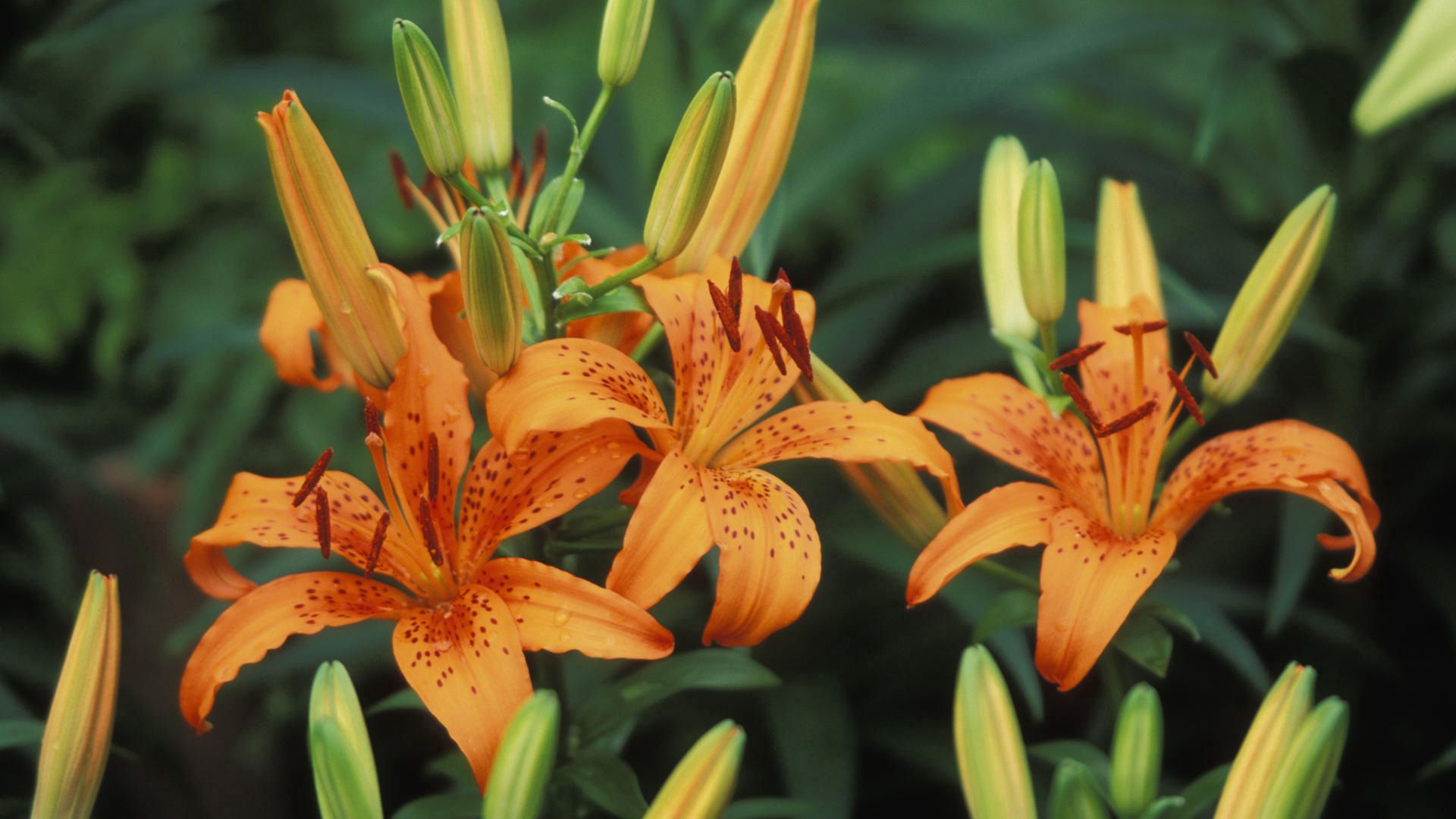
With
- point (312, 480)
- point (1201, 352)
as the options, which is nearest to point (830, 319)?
point (1201, 352)

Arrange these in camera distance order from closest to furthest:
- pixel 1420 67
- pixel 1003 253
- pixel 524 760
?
1. pixel 524 760
2. pixel 1420 67
3. pixel 1003 253

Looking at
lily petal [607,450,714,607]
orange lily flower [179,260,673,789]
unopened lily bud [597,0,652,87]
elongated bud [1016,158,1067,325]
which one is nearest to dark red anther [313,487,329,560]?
orange lily flower [179,260,673,789]

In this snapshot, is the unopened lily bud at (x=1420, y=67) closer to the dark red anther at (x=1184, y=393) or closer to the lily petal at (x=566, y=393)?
the dark red anther at (x=1184, y=393)

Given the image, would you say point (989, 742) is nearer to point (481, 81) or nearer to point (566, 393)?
point (566, 393)

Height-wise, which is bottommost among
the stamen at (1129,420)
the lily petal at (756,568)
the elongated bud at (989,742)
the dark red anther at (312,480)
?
the elongated bud at (989,742)

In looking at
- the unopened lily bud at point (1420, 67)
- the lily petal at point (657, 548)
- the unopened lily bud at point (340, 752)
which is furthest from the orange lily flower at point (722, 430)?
the unopened lily bud at point (1420, 67)

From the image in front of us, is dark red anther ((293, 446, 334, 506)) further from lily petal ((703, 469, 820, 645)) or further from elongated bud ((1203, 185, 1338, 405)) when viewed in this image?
elongated bud ((1203, 185, 1338, 405))
